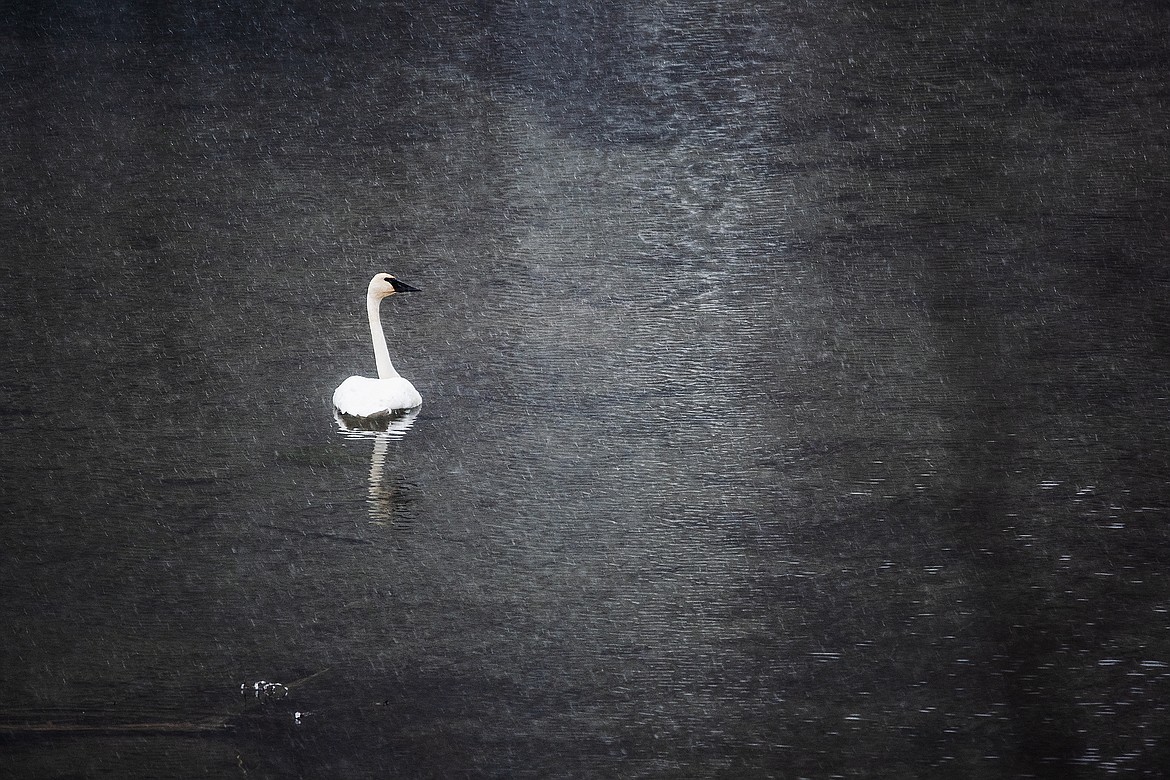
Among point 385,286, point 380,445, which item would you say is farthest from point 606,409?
point 385,286

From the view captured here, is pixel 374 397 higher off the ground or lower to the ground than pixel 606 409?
higher

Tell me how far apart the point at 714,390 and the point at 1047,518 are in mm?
1147

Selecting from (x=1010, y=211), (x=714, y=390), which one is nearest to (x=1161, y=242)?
(x=1010, y=211)

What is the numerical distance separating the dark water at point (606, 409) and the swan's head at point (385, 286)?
22 cm

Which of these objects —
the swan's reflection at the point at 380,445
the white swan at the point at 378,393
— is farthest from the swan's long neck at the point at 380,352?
the swan's reflection at the point at 380,445

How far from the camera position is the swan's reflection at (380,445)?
3.56m

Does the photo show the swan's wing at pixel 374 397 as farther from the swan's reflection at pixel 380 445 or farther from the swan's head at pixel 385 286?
the swan's head at pixel 385 286

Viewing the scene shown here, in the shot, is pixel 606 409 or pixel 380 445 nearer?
pixel 380 445

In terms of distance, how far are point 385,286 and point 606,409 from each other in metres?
0.87

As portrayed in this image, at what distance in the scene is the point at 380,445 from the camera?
3.93m

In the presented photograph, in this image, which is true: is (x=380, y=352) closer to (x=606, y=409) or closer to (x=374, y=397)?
(x=374, y=397)

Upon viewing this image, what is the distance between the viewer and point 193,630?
10.1 feet

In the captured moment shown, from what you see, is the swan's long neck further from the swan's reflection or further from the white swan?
the swan's reflection

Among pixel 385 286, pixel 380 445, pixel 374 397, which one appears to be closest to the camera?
pixel 380 445
